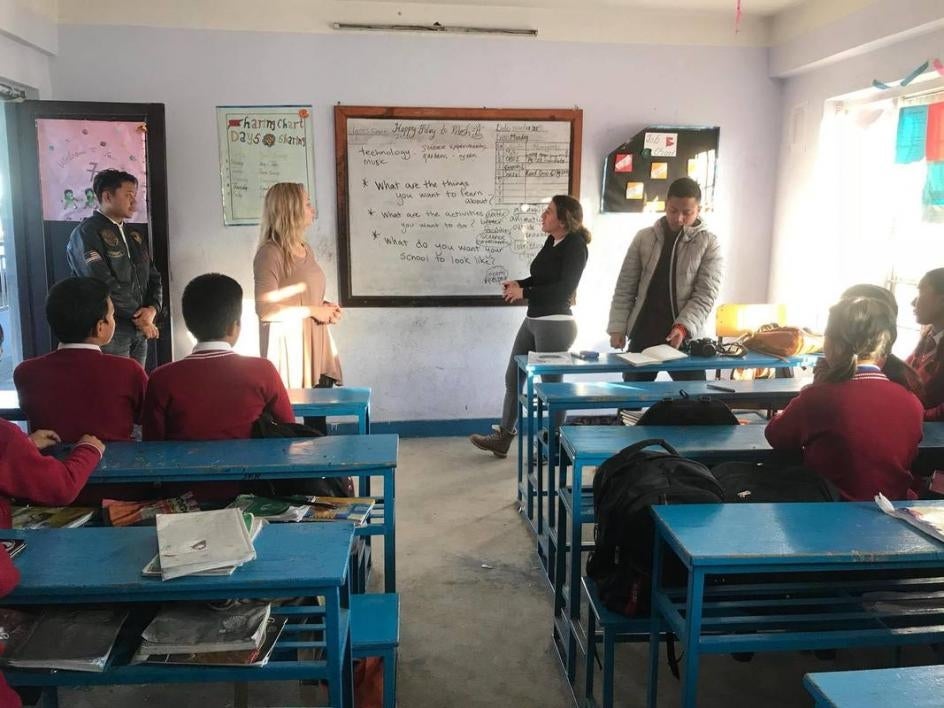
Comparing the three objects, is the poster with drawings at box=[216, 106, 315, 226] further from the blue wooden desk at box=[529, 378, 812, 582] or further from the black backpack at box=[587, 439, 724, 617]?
the black backpack at box=[587, 439, 724, 617]

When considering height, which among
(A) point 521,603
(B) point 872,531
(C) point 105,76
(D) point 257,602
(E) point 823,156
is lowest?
(A) point 521,603

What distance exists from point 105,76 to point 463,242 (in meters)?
2.18

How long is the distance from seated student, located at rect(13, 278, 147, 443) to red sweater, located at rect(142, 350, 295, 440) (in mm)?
118

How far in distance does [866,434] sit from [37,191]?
13.3 feet

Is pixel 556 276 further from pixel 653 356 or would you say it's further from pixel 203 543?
pixel 203 543

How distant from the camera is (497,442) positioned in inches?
162

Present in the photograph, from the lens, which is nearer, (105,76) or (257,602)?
(257,602)

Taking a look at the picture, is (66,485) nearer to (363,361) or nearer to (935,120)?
(363,361)

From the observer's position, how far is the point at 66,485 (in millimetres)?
1598


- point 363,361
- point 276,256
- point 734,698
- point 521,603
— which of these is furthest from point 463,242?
point 734,698

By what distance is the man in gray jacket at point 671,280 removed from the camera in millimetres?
3576

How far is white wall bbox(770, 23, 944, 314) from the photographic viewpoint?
4047 mm

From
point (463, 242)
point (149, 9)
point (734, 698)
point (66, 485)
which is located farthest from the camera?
point (463, 242)

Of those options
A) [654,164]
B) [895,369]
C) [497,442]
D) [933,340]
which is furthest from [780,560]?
[654,164]
